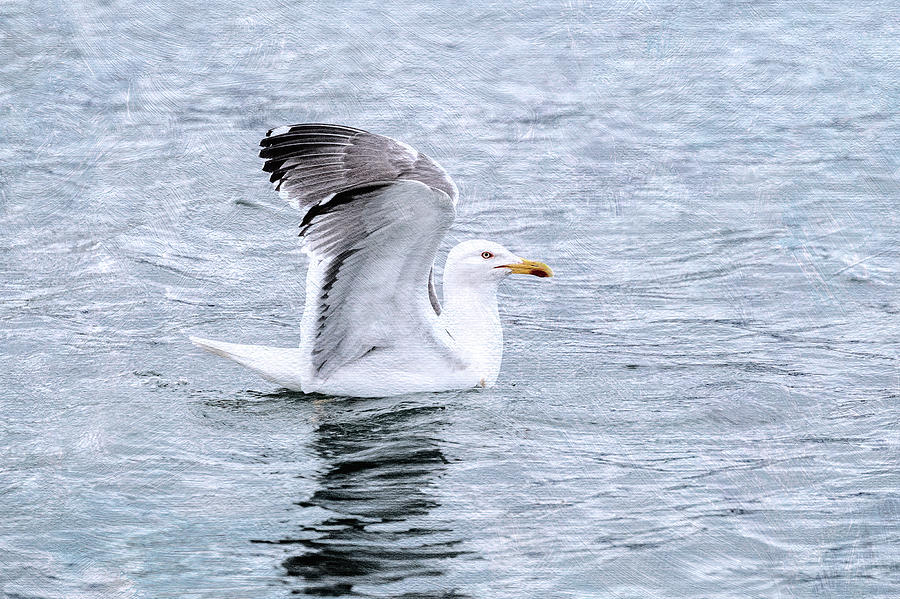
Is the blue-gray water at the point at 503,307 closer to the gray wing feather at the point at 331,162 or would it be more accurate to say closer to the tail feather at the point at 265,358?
the tail feather at the point at 265,358

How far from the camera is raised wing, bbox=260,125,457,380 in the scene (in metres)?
8.27

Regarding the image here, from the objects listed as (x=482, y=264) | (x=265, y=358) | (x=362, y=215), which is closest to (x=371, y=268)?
(x=362, y=215)

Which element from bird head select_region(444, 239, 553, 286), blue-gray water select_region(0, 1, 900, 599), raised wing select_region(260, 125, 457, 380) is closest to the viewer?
blue-gray water select_region(0, 1, 900, 599)

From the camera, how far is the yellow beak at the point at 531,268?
9572 millimetres

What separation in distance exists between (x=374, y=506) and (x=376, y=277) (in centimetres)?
161

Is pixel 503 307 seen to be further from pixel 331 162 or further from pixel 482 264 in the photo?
pixel 331 162

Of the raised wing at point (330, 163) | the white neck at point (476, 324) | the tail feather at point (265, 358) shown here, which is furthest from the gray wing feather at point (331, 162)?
the white neck at point (476, 324)

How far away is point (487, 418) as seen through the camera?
912cm

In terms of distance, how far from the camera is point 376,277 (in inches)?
350

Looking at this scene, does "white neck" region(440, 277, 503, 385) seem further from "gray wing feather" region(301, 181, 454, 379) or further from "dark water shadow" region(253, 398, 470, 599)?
"dark water shadow" region(253, 398, 470, 599)

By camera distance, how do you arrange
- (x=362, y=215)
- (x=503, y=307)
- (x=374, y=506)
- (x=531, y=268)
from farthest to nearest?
(x=503, y=307) → (x=531, y=268) → (x=362, y=215) → (x=374, y=506)

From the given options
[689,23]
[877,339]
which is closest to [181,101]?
[689,23]

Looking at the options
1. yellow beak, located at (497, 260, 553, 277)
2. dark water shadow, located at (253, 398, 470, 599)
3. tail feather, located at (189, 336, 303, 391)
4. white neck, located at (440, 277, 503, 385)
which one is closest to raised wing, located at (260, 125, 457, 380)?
tail feather, located at (189, 336, 303, 391)

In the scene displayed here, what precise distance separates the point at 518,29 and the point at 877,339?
711cm
